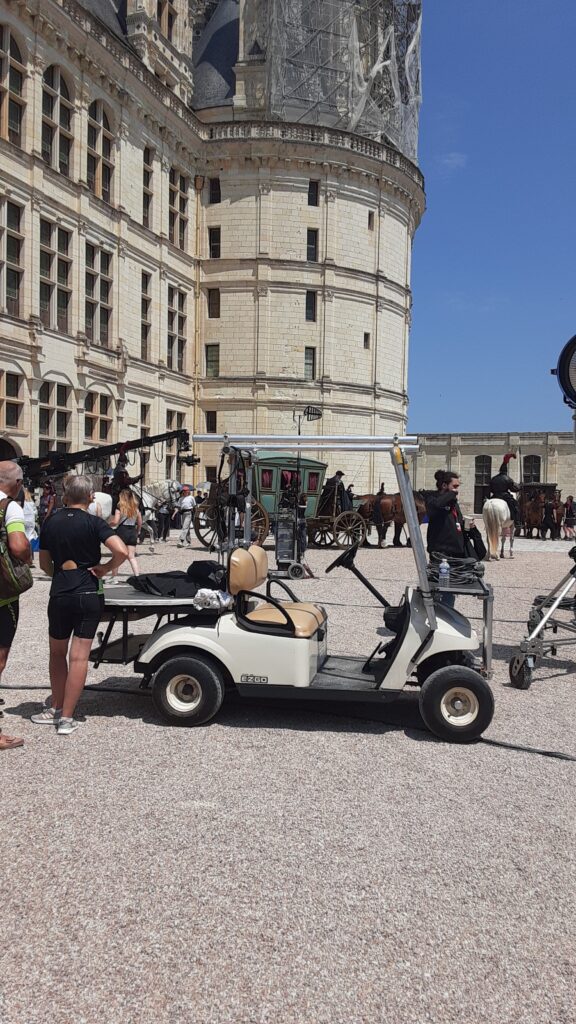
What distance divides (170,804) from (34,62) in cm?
2799

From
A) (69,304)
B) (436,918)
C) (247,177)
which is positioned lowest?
(436,918)

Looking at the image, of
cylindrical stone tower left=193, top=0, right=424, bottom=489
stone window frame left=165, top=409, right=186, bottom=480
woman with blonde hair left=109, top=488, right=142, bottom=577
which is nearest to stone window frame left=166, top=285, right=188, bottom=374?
cylindrical stone tower left=193, top=0, right=424, bottom=489

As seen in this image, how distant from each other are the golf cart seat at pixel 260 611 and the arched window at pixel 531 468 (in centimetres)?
6781

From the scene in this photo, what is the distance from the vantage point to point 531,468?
7100cm

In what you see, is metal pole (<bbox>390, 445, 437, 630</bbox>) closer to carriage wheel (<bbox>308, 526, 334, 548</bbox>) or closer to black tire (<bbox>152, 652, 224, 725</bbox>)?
black tire (<bbox>152, 652, 224, 725</bbox>)

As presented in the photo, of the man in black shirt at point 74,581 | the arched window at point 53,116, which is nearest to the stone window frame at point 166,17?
the arched window at point 53,116

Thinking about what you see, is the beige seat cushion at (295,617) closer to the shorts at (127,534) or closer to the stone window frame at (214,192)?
the shorts at (127,534)

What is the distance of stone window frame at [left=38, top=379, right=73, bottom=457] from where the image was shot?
89.6ft

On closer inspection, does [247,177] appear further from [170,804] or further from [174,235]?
[170,804]

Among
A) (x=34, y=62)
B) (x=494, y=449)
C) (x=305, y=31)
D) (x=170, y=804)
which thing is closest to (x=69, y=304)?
(x=34, y=62)

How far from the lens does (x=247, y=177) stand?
123 feet

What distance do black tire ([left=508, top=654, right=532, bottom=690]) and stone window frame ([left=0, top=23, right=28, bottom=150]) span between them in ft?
79.9

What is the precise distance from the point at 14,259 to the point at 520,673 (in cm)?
2379

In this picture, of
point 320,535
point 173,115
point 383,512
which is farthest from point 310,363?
point 383,512
